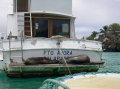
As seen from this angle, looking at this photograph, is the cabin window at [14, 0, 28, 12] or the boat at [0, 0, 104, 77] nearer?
the boat at [0, 0, 104, 77]

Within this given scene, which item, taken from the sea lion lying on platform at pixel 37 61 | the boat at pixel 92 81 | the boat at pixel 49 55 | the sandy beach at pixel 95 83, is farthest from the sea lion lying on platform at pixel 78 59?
the sandy beach at pixel 95 83

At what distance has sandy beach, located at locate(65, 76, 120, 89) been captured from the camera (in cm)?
645

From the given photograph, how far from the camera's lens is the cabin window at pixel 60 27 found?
18705 millimetres

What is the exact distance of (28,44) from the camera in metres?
15.4

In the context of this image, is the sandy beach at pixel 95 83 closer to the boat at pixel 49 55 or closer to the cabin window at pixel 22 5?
the boat at pixel 49 55

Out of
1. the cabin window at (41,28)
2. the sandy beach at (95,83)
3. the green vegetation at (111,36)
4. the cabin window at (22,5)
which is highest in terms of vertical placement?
the cabin window at (22,5)

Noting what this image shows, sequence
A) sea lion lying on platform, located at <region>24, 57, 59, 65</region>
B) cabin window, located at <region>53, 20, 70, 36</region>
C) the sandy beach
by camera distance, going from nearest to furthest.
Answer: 1. the sandy beach
2. sea lion lying on platform, located at <region>24, 57, 59, 65</region>
3. cabin window, located at <region>53, 20, 70, 36</region>

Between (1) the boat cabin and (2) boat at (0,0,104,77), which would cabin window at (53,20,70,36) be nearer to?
(1) the boat cabin

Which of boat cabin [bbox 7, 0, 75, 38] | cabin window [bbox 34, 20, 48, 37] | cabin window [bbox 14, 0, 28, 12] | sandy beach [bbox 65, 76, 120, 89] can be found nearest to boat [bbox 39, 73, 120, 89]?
sandy beach [bbox 65, 76, 120, 89]

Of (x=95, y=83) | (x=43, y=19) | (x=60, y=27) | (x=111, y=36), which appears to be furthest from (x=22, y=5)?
(x=111, y=36)

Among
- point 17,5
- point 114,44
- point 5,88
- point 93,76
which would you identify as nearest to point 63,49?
point 5,88

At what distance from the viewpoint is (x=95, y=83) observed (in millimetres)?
6895

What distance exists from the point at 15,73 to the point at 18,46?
123cm

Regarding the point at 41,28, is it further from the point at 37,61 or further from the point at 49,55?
the point at 37,61
